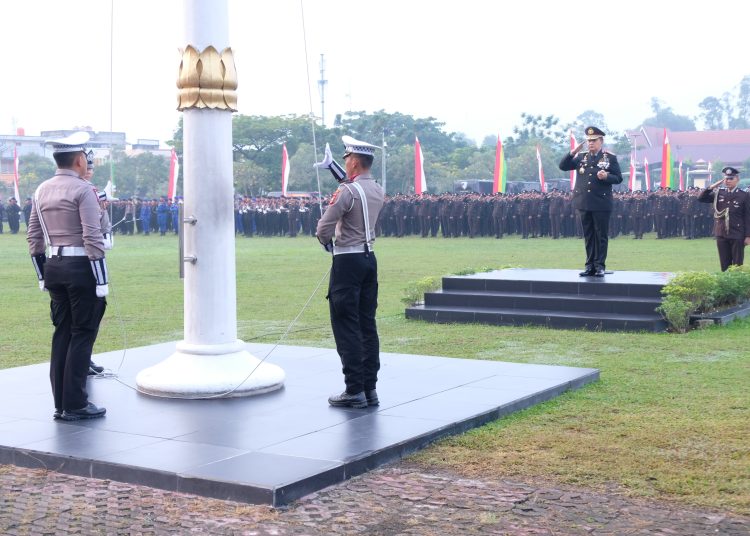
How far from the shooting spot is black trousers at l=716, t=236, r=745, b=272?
43.3ft

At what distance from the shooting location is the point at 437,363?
8055 mm

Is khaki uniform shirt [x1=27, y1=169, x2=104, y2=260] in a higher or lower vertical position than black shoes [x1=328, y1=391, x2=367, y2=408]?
higher

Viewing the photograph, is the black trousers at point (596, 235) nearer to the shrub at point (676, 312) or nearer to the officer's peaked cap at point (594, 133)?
the officer's peaked cap at point (594, 133)

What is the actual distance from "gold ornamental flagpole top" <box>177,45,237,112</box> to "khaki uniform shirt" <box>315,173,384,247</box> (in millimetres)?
1075

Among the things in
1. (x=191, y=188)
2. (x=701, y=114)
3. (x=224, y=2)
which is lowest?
(x=191, y=188)

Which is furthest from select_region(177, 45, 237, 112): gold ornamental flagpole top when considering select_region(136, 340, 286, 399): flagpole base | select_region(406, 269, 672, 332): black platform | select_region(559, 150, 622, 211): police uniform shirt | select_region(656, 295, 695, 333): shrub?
select_region(559, 150, 622, 211): police uniform shirt

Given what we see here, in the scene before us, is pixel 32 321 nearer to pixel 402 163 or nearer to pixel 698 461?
pixel 698 461

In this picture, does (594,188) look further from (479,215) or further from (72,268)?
(479,215)

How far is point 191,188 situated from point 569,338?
181 inches

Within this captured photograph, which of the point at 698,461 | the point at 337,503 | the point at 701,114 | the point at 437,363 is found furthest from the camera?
the point at 701,114

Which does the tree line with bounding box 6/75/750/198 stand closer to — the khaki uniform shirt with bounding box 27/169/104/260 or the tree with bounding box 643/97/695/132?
the khaki uniform shirt with bounding box 27/169/104/260

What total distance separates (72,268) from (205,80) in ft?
5.04

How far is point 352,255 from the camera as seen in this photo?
20.9 ft

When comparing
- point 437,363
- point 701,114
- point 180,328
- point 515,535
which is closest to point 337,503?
point 515,535
